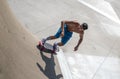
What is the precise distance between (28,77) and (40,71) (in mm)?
792

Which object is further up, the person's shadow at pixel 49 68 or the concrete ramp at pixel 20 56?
the concrete ramp at pixel 20 56

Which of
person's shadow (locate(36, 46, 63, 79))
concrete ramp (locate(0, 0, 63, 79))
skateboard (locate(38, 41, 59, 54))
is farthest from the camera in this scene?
skateboard (locate(38, 41, 59, 54))

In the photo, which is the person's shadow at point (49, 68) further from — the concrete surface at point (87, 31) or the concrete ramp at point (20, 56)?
the concrete surface at point (87, 31)

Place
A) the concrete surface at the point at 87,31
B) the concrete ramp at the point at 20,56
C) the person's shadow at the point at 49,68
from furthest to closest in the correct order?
1. the concrete surface at the point at 87,31
2. the person's shadow at the point at 49,68
3. the concrete ramp at the point at 20,56

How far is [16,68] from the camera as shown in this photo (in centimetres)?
606

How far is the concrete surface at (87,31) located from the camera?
8633 millimetres

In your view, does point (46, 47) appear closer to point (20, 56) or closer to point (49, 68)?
point (49, 68)

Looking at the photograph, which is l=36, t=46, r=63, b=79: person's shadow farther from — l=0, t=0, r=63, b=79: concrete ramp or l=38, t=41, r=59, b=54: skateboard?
l=38, t=41, r=59, b=54: skateboard

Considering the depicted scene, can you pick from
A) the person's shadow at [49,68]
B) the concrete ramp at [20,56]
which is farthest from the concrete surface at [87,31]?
the concrete ramp at [20,56]

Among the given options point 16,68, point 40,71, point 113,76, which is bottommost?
point 113,76

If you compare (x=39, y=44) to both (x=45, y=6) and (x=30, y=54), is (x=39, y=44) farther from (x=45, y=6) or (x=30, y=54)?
(x=45, y=6)

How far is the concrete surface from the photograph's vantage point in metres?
8.63

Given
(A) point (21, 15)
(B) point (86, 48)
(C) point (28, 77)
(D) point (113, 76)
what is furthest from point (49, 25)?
(C) point (28, 77)

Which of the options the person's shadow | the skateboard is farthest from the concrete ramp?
the skateboard
